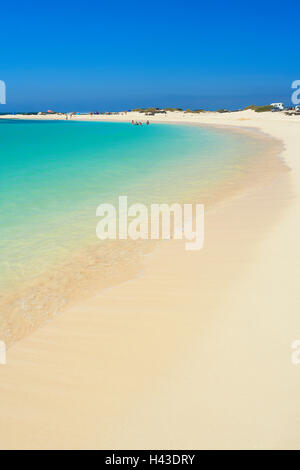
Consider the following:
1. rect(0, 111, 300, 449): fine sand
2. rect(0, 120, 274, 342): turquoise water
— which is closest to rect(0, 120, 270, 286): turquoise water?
rect(0, 120, 274, 342): turquoise water

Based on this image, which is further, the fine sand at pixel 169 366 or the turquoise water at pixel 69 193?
the turquoise water at pixel 69 193

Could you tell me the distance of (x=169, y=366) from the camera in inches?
130

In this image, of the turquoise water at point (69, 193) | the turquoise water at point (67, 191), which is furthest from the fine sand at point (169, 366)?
the turquoise water at point (67, 191)

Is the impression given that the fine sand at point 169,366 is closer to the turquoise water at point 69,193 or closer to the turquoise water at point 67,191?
the turquoise water at point 69,193

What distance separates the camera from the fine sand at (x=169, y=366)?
104 inches

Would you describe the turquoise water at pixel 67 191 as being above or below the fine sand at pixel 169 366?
above

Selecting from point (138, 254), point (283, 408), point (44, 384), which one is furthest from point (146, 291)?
point (283, 408)

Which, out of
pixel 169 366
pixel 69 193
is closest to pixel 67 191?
pixel 69 193

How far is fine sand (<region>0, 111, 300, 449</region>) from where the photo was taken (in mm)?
2654

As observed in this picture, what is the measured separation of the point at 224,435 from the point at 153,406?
59cm

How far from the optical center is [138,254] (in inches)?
250

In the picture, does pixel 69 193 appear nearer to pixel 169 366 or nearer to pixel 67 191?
pixel 67 191
